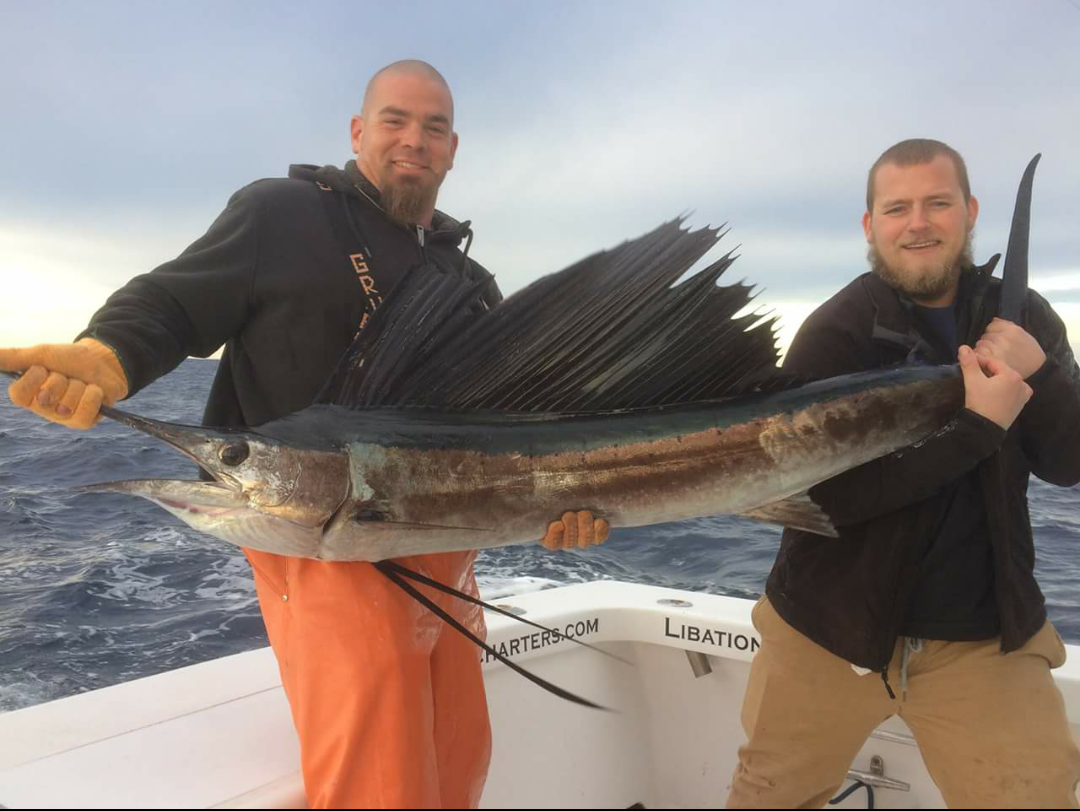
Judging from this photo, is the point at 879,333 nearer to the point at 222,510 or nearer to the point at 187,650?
the point at 222,510

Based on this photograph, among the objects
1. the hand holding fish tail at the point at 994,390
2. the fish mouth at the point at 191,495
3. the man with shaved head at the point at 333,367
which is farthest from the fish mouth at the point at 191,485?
the hand holding fish tail at the point at 994,390

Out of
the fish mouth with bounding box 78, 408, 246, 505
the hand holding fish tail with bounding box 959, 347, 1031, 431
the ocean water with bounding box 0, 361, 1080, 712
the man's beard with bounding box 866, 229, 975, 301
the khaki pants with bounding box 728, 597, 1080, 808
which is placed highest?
the man's beard with bounding box 866, 229, 975, 301

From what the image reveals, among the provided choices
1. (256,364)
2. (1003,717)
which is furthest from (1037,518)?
(256,364)

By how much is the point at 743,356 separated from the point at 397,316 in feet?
2.64

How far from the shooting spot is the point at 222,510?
141cm

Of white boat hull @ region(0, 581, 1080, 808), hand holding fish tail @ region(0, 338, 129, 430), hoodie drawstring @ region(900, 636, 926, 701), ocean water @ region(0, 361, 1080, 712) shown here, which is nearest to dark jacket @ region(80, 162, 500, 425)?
hand holding fish tail @ region(0, 338, 129, 430)

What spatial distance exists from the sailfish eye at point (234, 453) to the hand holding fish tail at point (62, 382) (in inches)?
8.5

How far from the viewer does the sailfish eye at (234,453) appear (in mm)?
1417

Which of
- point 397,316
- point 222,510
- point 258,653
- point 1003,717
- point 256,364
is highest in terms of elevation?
point 397,316

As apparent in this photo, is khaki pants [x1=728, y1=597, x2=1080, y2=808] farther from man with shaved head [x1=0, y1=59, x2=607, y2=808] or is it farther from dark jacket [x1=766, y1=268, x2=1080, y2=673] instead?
man with shaved head [x1=0, y1=59, x2=607, y2=808]

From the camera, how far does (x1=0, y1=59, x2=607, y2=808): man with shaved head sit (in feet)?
4.87

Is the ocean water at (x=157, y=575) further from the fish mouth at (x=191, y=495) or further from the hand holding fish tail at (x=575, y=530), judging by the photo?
the fish mouth at (x=191, y=495)

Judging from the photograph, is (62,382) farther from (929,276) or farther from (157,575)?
(157,575)

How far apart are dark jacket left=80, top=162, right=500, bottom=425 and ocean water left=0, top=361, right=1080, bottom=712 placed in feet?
→ 6.14
